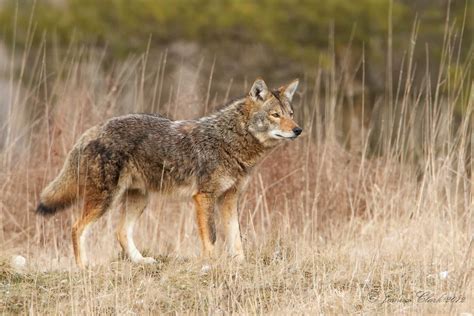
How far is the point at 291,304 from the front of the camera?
253 inches

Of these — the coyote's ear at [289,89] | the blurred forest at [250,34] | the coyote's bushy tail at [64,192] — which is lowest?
the blurred forest at [250,34]

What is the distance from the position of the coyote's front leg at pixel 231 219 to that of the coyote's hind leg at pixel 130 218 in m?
0.67

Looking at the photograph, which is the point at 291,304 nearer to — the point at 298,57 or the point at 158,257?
the point at 158,257

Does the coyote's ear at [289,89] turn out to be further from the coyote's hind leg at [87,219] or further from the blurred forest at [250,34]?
the blurred forest at [250,34]

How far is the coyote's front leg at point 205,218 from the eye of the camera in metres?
7.95

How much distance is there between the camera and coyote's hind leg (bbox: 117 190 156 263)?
26.2 feet

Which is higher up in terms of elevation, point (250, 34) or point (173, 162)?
point (173, 162)

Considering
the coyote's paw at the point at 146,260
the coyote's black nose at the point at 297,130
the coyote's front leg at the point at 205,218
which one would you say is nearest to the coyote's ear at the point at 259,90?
the coyote's black nose at the point at 297,130

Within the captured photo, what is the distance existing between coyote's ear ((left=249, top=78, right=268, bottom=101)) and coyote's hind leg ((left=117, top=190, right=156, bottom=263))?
1.24 metres

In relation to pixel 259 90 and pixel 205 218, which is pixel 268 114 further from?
pixel 205 218

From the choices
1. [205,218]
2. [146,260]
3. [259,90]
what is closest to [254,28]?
[259,90]

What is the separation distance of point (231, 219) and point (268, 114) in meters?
0.93

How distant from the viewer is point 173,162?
8117mm

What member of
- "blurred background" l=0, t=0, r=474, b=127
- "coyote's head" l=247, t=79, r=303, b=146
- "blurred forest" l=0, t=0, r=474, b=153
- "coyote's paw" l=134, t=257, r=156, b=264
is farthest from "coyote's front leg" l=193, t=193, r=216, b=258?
"blurred background" l=0, t=0, r=474, b=127
